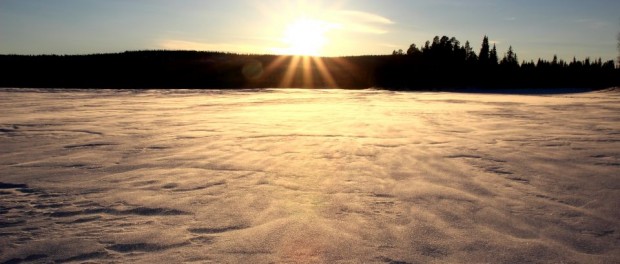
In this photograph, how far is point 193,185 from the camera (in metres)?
3.64

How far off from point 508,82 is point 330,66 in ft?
56.4

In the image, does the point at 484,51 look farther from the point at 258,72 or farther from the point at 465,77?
the point at 258,72

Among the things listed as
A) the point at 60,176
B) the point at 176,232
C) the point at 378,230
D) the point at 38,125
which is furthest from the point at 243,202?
the point at 38,125

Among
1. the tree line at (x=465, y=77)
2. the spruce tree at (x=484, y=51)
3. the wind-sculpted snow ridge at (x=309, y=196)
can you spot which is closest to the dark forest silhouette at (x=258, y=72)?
the tree line at (x=465, y=77)

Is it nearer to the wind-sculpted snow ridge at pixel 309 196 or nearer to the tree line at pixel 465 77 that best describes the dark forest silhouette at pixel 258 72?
the tree line at pixel 465 77

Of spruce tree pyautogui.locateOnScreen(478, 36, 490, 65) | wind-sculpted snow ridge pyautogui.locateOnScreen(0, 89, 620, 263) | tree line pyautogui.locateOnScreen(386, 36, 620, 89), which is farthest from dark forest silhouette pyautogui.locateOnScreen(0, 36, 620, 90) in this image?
wind-sculpted snow ridge pyautogui.locateOnScreen(0, 89, 620, 263)

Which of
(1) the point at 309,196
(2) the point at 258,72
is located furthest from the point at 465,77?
(1) the point at 309,196

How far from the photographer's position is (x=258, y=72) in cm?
3544

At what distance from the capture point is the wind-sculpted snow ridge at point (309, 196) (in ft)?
7.75

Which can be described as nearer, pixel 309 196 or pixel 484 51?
pixel 309 196

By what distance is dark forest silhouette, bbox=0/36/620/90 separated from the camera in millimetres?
29625

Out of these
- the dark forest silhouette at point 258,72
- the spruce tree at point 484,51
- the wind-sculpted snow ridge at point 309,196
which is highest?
the spruce tree at point 484,51

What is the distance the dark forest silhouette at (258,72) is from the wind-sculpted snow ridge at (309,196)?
2206cm

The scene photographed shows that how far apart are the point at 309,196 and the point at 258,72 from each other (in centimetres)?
3294
